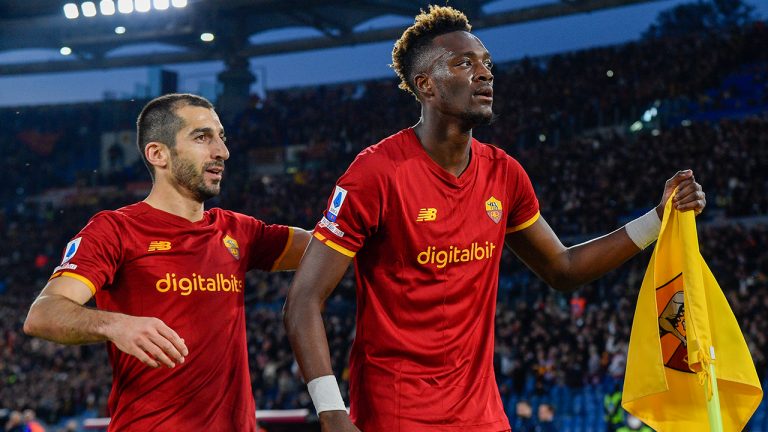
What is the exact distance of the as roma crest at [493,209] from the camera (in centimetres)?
337

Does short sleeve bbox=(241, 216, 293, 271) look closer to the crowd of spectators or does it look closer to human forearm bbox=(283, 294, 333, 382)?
human forearm bbox=(283, 294, 333, 382)

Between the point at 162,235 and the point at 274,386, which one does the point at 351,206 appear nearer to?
the point at 162,235

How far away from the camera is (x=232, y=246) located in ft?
12.9

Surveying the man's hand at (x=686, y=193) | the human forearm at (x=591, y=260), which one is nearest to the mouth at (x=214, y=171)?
the human forearm at (x=591, y=260)

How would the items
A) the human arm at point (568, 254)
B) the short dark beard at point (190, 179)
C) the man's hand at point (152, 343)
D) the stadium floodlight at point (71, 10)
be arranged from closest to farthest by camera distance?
the man's hand at point (152, 343), the human arm at point (568, 254), the short dark beard at point (190, 179), the stadium floodlight at point (71, 10)

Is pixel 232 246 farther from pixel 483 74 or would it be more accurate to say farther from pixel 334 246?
pixel 483 74

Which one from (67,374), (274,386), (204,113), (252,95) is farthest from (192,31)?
(204,113)

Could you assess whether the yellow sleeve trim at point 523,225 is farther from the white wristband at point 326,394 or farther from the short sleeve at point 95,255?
the short sleeve at point 95,255

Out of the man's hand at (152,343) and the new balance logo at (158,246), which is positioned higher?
the new balance logo at (158,246)

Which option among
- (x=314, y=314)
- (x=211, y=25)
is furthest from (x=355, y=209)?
(x=211, y=25)

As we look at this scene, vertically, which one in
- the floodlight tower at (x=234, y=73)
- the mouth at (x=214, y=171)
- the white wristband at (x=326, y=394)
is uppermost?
the floodlight tower at (x=234, y=73)

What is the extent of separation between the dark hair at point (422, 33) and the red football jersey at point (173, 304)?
1.09 meters

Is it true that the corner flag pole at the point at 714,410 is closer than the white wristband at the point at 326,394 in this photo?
No

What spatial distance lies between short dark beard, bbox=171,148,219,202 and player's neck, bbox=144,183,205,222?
3 centimetres
